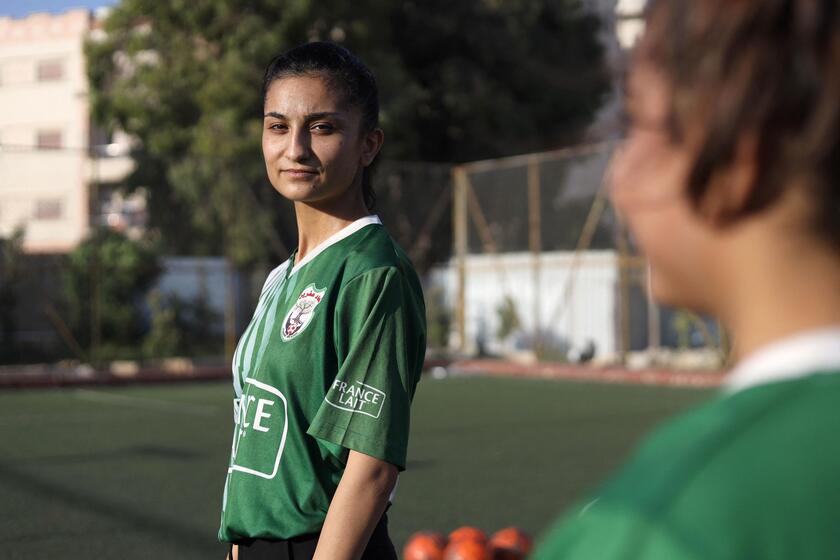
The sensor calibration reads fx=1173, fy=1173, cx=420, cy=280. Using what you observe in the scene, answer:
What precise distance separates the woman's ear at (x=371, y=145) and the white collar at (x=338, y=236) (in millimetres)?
167

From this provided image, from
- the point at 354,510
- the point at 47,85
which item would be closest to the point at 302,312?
the point at 354,510

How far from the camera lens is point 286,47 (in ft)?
76.4

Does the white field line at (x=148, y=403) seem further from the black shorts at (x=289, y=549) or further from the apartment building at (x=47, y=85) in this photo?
the apartment building at (x=47, y=85)

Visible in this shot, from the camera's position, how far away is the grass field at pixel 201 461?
671 centimetres

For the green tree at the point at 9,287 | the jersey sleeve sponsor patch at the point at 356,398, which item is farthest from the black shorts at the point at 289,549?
the green tree at the point at 9,287

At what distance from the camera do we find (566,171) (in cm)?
1933

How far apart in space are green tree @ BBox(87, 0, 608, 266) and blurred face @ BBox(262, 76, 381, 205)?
60.6 feet

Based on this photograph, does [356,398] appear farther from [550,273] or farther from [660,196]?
[550,273]

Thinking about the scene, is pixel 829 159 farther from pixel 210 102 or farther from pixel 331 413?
pixel 210 102

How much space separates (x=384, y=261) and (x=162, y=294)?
19.0 metres

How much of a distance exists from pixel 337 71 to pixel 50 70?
43.5 meters

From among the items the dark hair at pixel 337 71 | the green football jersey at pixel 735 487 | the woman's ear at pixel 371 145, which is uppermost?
the dark hair at pixel 337 71

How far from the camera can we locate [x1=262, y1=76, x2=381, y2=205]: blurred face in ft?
7.38

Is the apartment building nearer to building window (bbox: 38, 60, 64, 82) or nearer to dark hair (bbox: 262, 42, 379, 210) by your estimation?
building window (bbox: 38, 60, 64, 82)
